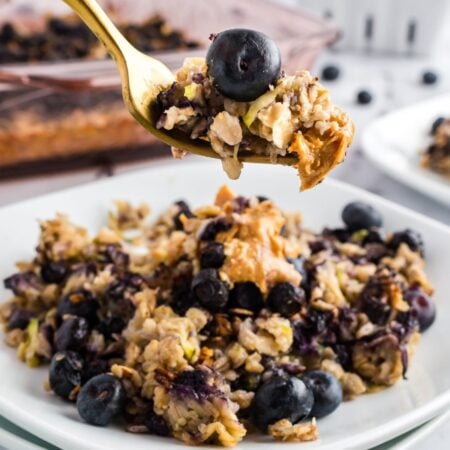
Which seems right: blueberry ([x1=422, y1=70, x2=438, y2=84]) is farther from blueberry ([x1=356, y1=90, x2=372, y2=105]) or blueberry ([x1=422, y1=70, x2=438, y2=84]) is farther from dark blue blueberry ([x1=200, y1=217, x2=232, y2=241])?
dark blue blueberry ([x1=200, y1=217, x2=232, y2=241])

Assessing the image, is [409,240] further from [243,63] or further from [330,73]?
[330,73]

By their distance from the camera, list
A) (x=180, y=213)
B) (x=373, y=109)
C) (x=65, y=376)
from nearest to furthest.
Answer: (x=65, y=376), (x=180, y=213), (x=373, y=109)

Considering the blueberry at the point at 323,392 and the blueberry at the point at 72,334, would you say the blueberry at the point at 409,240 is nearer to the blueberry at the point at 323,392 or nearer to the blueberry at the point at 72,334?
the blueberry at the point at 323,392

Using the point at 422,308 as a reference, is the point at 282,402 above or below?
below

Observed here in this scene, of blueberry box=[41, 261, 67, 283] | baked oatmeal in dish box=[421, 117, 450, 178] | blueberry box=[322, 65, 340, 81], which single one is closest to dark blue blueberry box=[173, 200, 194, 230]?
blueberry box=[41, 261, 67, 283]

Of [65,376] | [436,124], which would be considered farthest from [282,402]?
[436,124]

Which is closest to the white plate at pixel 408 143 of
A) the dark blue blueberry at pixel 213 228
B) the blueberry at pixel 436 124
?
the blueberry at pixel 436 124
